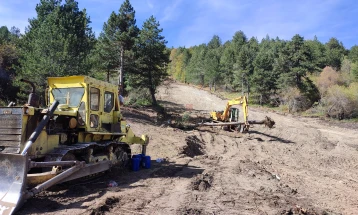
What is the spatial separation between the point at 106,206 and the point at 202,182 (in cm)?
329

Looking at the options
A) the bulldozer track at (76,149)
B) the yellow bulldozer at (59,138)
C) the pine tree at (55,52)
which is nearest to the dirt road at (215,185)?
the yellow bulldozer at (59,138)

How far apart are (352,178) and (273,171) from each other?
3400 mm

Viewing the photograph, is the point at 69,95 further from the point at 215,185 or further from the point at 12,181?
the point at 215,185

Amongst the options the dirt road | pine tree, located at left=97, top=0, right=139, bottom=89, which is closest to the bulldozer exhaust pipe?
the dirt road

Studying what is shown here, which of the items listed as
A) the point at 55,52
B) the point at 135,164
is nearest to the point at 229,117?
the point at 55,52

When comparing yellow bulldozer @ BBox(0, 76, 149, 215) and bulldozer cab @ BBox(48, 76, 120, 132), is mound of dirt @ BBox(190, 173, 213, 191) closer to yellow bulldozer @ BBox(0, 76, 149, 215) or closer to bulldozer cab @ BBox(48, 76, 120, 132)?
yellow bulldozer @ BBox(0, 76, 149, 215)

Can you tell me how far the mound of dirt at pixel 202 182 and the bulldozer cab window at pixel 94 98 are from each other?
359cm

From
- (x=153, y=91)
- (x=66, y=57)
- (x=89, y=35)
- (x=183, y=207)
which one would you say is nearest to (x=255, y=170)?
(x=183, y=207)

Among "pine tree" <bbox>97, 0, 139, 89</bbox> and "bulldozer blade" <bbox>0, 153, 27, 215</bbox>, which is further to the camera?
"pine tree" <bbox>97, 0, 139, 89</bbox>

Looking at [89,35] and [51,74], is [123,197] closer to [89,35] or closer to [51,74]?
[51,74]

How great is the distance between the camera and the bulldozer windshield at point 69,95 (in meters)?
8.84

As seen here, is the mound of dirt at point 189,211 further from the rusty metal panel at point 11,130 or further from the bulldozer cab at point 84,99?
the rusty metal panel at point 11,130

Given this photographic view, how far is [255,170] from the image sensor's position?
12.0m

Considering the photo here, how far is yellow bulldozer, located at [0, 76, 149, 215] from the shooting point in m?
6.41
